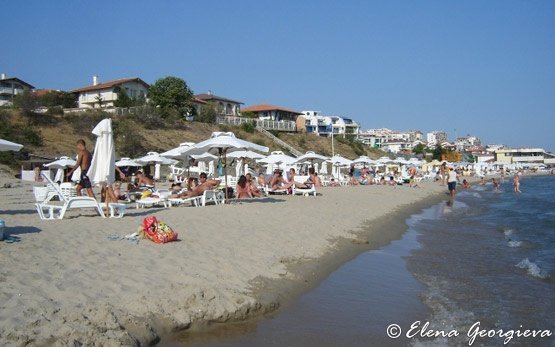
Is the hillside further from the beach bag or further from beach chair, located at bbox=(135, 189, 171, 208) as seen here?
the beach bag

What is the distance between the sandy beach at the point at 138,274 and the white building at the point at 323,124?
251 feet

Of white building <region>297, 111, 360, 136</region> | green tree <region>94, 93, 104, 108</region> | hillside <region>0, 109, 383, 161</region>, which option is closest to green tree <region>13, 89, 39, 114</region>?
hillside <region>0, 109, 383, 161</region>

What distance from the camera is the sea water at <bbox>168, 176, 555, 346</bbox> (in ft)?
15.0

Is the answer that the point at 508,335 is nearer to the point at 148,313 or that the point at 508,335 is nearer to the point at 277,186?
the point at 148,313

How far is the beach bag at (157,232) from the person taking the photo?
6.82 meters

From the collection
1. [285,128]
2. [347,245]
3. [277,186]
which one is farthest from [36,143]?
[285,128]

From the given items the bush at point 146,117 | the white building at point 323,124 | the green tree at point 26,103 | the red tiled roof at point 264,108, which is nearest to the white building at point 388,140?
the white building at point 323,124

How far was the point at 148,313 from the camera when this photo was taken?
439 cm

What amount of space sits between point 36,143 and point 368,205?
2330 cm

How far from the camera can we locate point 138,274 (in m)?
5.30

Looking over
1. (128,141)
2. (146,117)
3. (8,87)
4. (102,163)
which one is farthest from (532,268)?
(8,87)

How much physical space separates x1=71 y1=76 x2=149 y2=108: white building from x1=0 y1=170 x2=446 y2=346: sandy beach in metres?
47.5

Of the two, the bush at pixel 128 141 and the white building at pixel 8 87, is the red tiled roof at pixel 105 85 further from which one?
the bush at pixel 128 141

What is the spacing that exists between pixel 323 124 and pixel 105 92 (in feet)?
162
